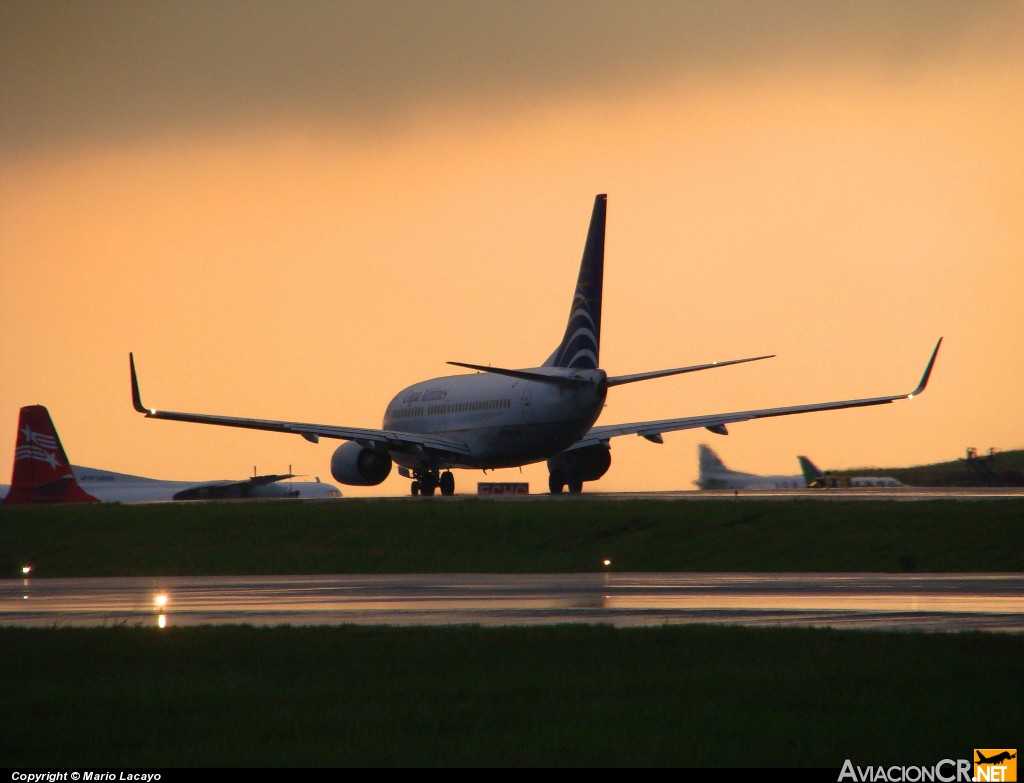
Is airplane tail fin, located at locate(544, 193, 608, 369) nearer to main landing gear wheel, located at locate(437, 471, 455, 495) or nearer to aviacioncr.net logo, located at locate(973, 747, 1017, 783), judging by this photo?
main landing gear wheel, located at locate(437, 471, 455, 495)

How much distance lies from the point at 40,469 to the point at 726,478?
64.1 metres

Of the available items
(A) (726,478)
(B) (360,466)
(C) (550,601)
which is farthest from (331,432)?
(A) (726,478)

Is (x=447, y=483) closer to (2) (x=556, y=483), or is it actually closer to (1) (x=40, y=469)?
(2) (x=556, y=483)

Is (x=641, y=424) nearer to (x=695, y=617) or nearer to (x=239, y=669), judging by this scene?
(x=695, y=617)

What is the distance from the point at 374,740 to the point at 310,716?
4.17 feet

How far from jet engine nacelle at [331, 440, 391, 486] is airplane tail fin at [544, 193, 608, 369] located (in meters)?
8.57

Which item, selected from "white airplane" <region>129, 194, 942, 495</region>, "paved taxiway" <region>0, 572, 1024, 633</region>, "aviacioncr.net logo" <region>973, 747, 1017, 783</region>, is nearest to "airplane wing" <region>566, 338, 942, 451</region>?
"white airplane" <region>129, 194, 942, 495</region>

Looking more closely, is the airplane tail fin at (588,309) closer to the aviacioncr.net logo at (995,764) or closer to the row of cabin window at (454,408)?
the row of cabin window at (454,408)

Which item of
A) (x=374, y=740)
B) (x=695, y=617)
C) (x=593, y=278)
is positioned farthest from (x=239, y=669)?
(x=593, y=278)

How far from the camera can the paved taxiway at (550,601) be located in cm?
2161

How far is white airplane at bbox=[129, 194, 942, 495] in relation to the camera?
2411 inches

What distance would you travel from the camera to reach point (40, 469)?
271 feet

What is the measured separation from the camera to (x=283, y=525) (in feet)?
160

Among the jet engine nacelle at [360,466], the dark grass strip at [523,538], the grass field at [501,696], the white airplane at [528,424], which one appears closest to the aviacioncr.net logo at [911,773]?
the grass field at [501,696]
